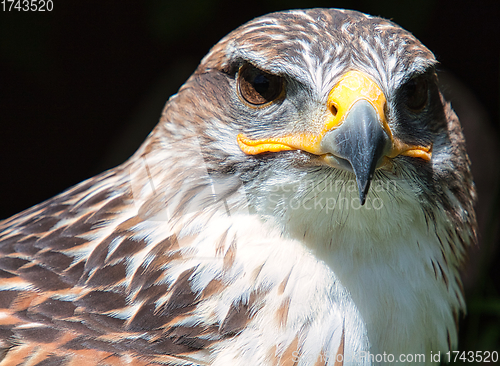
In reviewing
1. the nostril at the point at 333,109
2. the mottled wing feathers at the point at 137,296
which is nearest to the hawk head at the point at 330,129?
the nostril at the point at 333,109

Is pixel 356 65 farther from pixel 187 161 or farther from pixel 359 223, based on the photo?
pixel 187 161

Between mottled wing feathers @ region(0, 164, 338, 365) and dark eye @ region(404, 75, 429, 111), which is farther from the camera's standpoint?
dark eye @ region(404, 75, 429, 111)

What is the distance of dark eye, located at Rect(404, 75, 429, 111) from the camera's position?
5.91 feet

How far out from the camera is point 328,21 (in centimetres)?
185

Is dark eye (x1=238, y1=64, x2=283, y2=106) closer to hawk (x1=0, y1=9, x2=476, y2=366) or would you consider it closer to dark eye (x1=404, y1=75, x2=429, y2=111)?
hawk (x1=0, y1=9, x2=476, y2=366)

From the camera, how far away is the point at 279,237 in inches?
67.9

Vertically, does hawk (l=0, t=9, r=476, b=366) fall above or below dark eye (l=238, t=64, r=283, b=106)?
below

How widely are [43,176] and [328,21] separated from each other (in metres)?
3.90
